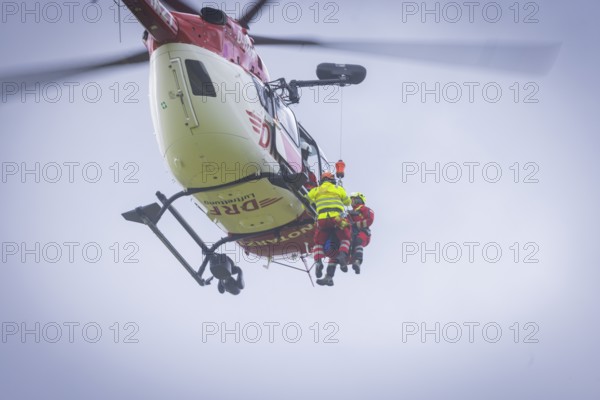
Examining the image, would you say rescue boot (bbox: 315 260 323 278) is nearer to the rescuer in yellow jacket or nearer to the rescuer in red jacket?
the rescuer in yellow jacket

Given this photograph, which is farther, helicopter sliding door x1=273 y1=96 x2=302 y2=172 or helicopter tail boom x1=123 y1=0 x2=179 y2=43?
helicopter sliding door x1=273 y1=96 x2=302 y2=172

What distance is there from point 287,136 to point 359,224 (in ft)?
5.74

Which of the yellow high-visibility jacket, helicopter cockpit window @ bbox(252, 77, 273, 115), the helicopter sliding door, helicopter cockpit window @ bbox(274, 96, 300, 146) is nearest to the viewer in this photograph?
helicopter cockpit window @ bbox(252, 77, 273, 115)

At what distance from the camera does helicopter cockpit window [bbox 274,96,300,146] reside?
16.0 m

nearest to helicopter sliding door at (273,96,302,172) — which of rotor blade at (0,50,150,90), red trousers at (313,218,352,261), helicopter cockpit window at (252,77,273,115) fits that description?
helicopter cockpit window at (252,77,273,115)

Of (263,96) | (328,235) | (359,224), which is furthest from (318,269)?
(263,96)

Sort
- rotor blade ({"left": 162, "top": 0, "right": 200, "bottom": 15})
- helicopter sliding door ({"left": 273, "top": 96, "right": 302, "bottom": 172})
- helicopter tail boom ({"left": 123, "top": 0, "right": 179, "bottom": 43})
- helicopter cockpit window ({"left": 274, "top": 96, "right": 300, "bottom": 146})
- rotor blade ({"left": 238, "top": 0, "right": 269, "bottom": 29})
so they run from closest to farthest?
helicopter tail boom ({"left": 123, "top": 0, "right": 179, "bottom": 43}) < rotor blade ({"left": 162, "top": 0, "right": 200, "bottom": 15}) < rotor blade ({"left": 238, "top": 0, "right": 269, "bottom": 29}) < helicopter sliding door ({"left": 273, "top": 96, "right": 302, "bottom": 172}) < helicopter cockpit window ({"left": 274, "top": 96, "right": 300, "bottom": 146})

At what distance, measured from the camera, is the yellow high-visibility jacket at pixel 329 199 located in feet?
51.6

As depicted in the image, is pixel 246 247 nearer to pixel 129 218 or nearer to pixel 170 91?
pixel 129 218

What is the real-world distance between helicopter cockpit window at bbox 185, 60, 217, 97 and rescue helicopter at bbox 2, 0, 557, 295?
0.5 inches

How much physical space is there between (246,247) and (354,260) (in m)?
2.13

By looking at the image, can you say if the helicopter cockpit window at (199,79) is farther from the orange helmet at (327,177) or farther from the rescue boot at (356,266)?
the rescue boot at (356,266)

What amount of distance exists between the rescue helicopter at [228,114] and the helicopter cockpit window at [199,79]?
0.01 metres

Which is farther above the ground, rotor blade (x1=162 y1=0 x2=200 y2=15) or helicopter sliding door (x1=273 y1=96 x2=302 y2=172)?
rotor blade (x1=162 y1=0 x2=200 y2=15)
